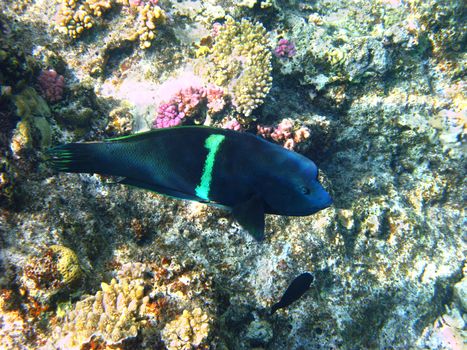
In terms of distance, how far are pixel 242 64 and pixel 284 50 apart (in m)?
1.01

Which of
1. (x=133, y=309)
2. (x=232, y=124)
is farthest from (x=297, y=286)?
(x=232, y=124)

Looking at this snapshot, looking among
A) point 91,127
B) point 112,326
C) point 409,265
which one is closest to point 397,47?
point 409,265

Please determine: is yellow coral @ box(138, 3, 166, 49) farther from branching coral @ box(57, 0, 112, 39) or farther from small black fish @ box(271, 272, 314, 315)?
small black fish @ box(271, 272, 314, 315)

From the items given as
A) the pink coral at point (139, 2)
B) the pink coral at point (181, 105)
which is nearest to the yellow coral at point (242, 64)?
the pink coral at point (181, 105)

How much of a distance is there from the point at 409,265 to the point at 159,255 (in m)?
4.40

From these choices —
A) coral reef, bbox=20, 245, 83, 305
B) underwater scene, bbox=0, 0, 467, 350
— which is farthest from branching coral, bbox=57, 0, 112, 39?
coral reef, bbox=20, 245, 83, 305

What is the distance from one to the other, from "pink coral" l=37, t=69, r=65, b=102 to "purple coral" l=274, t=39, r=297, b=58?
3501 mm

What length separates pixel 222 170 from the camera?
5.56ft

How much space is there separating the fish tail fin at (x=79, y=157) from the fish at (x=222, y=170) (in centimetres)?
8

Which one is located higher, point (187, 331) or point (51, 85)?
point (51, 85)

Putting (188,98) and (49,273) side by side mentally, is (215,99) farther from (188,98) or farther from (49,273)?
(49,273)

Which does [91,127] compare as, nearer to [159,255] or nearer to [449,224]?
[159,255]

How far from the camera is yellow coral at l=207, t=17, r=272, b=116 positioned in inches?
192

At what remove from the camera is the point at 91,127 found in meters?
4.57
